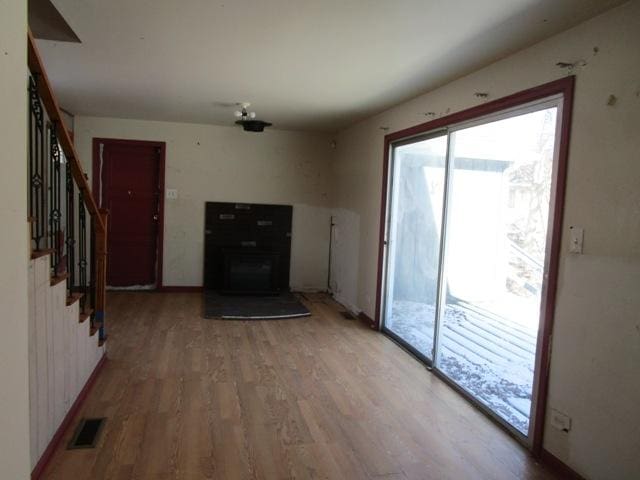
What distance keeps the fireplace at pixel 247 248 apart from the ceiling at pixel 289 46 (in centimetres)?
205

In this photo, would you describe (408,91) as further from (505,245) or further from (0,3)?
(0,3)

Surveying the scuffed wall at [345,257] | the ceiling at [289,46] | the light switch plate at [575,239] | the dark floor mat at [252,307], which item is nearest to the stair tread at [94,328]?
the dark floor mat at [252,307]

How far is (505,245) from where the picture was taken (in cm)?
311

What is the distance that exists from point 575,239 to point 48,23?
10.7 feet

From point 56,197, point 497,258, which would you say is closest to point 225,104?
point 56,197

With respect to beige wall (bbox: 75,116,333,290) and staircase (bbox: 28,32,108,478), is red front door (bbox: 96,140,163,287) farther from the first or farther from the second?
staircase (bbox: 28,32,108,478)

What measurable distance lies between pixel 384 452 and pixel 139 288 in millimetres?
4828

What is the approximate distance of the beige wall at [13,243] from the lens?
91 cm

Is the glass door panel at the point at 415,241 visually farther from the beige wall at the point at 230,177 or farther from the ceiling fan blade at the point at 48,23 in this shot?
the ceiling fan blade at the point at 48,23

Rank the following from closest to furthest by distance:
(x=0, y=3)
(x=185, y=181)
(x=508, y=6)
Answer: (x=0, y=3), (x=508, y=6), (x=185, y=181)

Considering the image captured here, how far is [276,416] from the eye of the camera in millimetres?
2881

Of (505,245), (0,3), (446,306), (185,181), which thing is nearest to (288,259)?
(185,181)

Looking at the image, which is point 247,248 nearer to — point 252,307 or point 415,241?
point 252,307

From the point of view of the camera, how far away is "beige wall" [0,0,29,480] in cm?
91
